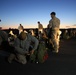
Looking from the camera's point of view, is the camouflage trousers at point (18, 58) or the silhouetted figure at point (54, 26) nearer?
the camouflage trousers at point (18, 58)

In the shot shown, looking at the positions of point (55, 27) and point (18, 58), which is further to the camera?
point (55, 27)

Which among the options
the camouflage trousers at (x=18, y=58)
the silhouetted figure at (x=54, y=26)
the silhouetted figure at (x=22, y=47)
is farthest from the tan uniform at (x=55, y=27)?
the camouflage trousers at (x=18, y=58)

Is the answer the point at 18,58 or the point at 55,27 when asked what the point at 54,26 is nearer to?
the point at 55,27

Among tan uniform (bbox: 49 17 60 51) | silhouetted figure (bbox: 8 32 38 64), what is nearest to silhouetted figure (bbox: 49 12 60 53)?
tan uniform (bbox: 49 17 60 51)

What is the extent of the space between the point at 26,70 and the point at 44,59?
66.4 inches

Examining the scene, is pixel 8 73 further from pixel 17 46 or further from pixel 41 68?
pixel 17 46

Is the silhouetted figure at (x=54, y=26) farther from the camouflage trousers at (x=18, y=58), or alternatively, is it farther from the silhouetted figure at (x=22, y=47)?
Result: the camouflage trousers at (x=18, y=58)

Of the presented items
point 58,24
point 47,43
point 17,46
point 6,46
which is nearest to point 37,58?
point 17,46

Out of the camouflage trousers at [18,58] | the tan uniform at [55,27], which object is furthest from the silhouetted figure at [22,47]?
the tan uniform at [55,27]

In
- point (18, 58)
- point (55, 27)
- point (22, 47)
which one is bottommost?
point (18, 58)

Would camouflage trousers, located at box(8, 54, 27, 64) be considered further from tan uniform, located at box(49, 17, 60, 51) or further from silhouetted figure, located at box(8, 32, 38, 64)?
tan uniform, located at box(49, 17, 60, 51)

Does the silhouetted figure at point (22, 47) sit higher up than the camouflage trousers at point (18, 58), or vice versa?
the silhouetted figure at point (22, 47)

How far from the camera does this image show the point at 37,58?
9.02m

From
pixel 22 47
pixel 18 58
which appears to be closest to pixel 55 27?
pixel 22 47
